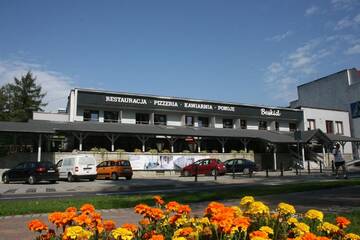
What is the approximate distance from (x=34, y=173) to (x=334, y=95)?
46.8 m

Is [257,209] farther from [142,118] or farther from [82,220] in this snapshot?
[142,118]

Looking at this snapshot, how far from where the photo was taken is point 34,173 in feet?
76.8

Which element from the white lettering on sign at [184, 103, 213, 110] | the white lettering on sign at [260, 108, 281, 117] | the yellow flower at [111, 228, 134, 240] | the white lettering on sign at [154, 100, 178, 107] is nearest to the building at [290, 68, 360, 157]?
the white lettering on sign at [260, 108, 281, 117]

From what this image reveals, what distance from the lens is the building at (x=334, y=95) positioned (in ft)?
166

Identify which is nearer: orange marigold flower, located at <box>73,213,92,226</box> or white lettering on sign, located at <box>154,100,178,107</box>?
Answer: orange marigold flower, located at <box>73,213,92,226</box>

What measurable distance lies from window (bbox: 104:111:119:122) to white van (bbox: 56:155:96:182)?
11.9 m

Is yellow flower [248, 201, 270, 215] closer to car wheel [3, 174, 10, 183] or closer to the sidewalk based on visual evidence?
→ the sidewalk

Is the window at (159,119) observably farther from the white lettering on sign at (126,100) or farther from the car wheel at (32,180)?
the car wheel at (32,180)

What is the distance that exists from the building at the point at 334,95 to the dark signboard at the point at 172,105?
4.74 metres

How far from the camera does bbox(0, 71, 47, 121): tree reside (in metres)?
66.7

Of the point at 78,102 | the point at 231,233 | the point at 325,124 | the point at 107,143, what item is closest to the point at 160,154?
the point at 107,143

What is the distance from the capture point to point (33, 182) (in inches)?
922

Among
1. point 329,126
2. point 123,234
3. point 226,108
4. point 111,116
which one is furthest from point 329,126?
point 123,234

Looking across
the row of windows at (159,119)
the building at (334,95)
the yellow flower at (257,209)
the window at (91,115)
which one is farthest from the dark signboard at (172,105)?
the yellow flower at (257,209)
